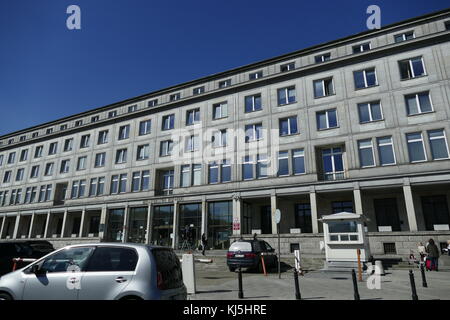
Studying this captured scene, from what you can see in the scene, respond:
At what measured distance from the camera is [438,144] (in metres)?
21.3

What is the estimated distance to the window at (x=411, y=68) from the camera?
76.6ft

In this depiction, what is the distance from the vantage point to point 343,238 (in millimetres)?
16484

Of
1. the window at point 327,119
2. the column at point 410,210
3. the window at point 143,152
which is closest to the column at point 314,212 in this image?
the window at point 327,119

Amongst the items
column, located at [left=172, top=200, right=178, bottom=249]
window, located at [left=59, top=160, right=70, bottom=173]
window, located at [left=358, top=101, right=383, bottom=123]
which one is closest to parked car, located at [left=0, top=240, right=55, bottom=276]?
column, located at [left=172, top=200, right=178, bottom=249]

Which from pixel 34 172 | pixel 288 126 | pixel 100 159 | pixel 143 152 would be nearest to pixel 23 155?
pixel 34 172

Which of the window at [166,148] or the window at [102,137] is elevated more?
the window at [102,137]

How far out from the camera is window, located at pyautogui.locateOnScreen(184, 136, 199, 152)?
31.1m

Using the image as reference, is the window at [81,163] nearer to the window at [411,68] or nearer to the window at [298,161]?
the window at [298,161]

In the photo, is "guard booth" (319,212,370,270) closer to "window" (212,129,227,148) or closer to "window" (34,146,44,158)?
"window" (212,129,227,148)

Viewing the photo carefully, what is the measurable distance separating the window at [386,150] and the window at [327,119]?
3867mm

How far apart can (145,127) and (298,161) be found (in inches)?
762

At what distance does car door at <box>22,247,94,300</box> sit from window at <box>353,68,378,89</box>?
998 inches

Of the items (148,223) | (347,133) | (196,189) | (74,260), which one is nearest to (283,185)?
(347,133)

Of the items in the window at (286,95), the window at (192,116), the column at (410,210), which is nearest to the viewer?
the column at (410,210)
